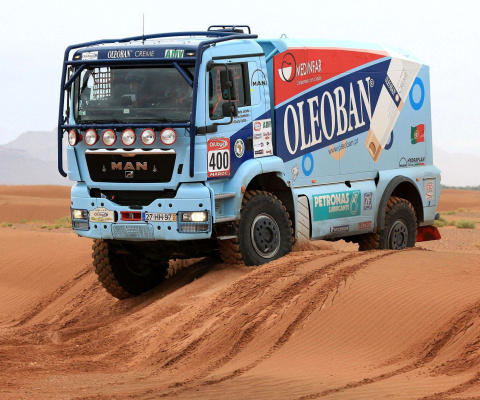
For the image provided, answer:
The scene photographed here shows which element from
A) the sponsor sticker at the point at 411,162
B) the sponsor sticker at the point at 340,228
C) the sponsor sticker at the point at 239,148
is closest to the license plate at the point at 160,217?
the sponsor sticker at the point at 239,148

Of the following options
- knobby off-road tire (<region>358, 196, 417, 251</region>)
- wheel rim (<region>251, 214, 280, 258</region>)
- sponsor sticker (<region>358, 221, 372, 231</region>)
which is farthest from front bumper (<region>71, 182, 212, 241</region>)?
knobby off-road tire (<region>358, 196, 417, 251</region>)

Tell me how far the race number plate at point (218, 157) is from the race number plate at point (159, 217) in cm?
76

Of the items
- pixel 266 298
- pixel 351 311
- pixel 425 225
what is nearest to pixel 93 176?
pixel 266 298

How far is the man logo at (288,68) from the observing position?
554 inches

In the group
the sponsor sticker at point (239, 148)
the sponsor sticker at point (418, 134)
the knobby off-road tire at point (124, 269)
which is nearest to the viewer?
the sponsor sticker at point (239, 148)

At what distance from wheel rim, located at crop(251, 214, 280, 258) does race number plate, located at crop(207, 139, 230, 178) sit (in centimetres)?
104

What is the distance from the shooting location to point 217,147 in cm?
1260

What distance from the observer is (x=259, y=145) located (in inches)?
531

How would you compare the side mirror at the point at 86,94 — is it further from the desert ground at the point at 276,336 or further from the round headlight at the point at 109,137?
the desert ground at the point at 276,336

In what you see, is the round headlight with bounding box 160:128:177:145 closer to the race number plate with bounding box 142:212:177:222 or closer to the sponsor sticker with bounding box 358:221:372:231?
the race number plate with bounding box 142:212:177:222

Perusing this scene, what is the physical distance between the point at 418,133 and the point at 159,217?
6.90 meters

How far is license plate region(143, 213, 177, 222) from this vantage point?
12406 millimetres

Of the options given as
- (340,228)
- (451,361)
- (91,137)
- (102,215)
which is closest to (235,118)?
(91,137)

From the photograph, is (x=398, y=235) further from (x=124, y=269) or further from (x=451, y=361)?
(x=451, y=361)
